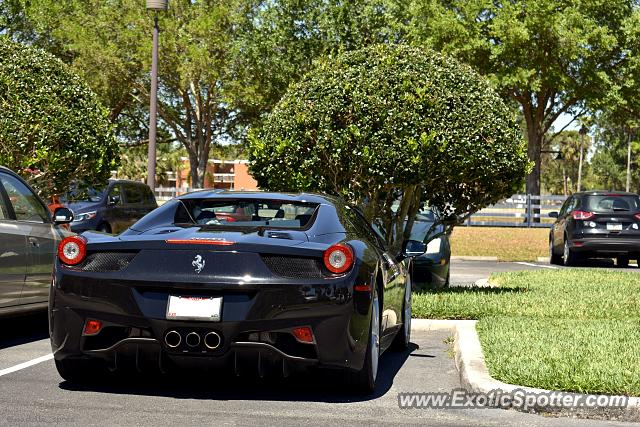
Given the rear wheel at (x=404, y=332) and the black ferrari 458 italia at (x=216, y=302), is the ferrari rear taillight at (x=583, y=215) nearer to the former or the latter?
the rear wheel at (x=404, y=332)

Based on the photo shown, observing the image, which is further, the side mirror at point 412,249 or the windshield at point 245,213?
the side mirror at point 412,249

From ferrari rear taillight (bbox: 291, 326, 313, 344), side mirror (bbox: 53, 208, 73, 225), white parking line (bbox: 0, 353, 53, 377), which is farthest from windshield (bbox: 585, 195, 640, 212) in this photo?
ferrari rear taillight (bbox: 291, 326, 313, 344)

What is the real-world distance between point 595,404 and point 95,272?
3.18m

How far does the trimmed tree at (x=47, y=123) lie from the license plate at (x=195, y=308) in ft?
33.7

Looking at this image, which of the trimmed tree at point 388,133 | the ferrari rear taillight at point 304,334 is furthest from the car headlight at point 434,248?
the ferrari rear taillight at point 304,334

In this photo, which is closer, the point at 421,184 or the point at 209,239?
the point at 209,239

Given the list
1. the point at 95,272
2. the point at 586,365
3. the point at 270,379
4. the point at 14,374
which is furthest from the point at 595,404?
the point at 14,374

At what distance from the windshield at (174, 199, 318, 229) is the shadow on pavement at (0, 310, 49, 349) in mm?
2528

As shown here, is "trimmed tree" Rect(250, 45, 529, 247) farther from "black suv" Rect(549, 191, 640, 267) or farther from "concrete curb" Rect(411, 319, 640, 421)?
"black suv" Rect(549, 191, 640, 267)

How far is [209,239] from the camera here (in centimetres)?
702

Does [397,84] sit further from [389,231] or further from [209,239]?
[209,239]

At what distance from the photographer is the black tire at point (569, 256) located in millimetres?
25047

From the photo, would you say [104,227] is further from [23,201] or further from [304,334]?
[304,334]

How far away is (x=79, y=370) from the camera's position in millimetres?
7527
